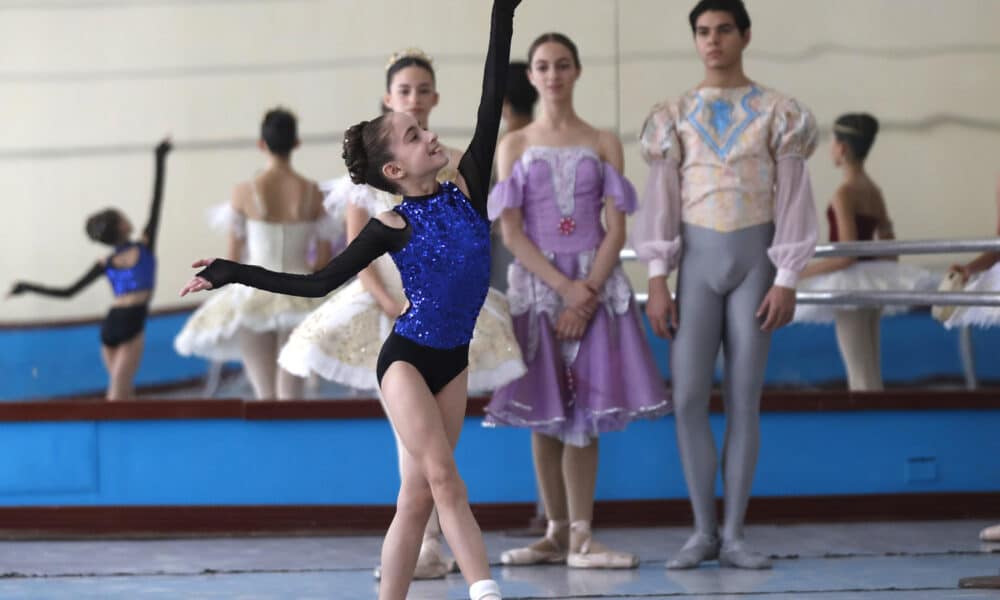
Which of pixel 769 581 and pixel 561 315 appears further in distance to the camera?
pixel 561 315

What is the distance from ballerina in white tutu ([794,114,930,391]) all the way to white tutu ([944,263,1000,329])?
0.81 ft

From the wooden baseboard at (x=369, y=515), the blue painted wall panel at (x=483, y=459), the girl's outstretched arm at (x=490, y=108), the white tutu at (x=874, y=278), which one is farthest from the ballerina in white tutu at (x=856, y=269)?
the girl's outstretched arm at (x=490, y=108)

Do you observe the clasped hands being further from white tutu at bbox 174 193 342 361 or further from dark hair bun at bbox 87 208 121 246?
dark hair bun at bbox 87 208 121 246

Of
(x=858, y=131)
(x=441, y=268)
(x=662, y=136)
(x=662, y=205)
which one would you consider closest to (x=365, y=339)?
(x=662, y=205)

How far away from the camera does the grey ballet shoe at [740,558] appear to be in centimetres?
385

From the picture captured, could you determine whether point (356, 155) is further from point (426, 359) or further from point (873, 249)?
point (873, 249)

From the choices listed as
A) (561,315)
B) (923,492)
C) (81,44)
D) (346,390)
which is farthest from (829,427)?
(81,44)

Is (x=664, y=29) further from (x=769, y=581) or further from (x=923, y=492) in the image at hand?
(x=769, y=581)

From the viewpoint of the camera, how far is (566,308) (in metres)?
4.05

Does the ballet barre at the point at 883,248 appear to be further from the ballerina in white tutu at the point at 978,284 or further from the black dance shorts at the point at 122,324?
the black dance shorts at the point at 122,324

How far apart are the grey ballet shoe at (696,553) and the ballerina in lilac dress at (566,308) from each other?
0.57ft

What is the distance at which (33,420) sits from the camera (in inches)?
198

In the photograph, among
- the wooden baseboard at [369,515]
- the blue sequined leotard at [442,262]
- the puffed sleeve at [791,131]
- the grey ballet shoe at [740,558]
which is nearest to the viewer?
the blue sequined leotard at [442,262]

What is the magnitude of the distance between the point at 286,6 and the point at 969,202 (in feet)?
8.76
